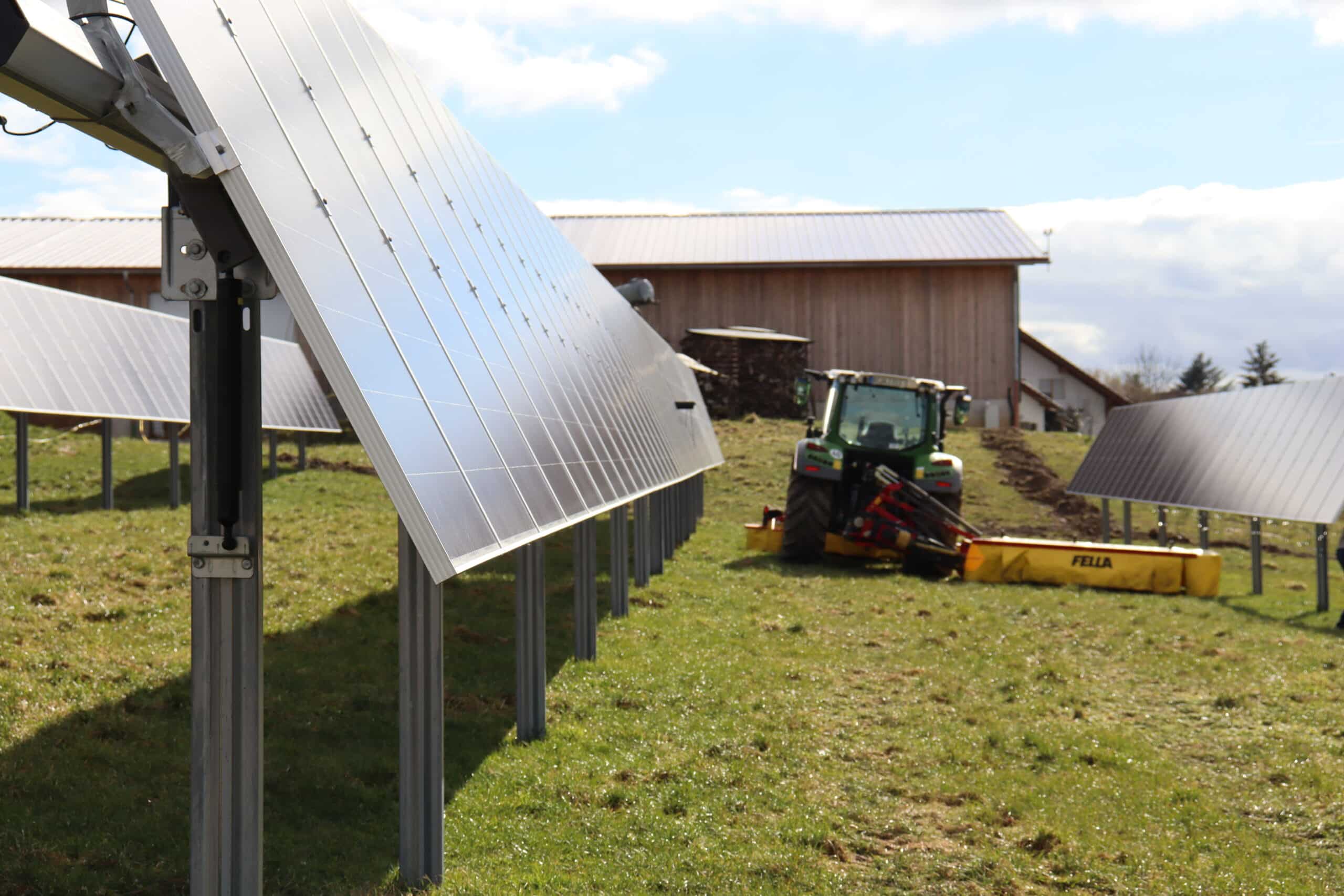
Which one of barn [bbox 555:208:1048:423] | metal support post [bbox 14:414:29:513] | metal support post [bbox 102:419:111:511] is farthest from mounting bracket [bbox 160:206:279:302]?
barn [bbox 555:208:1048:423]

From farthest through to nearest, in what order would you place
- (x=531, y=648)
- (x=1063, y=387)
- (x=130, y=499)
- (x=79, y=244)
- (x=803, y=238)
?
(x=1063, y=387) → (x=803, y=238) → (x=79, y=244) → (x=130, y=499) → (x=531, y=648)

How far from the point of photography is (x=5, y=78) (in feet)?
13.0

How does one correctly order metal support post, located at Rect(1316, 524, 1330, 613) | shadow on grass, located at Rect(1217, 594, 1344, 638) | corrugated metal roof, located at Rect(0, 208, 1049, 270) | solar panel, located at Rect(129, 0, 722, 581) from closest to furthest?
solar panel, located at Rect(129, 0, 722, 581) < shadow on grass, located at Rect(1217, 594, 1344, 638) < metal support post, located at Rect(1316, 524, 1330, 613) < corrugated metal roof, located at Rect(0, 208, 1049, 270)

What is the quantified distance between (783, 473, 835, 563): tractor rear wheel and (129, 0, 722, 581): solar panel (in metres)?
6.73

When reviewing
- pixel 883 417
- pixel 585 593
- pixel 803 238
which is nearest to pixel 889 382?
pixel 883 417

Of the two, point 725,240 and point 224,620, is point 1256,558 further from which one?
point 725,240

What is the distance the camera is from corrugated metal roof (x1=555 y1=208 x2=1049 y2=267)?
3853 cm

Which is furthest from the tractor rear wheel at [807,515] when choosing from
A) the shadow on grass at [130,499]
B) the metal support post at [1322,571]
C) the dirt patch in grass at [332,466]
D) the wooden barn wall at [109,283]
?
the wooden barn wall at [109,283]

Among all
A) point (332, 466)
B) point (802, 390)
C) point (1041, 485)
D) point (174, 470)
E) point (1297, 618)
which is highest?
point (802, 390)

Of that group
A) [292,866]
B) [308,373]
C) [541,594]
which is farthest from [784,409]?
[292,866]

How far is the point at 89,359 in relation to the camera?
17766mm

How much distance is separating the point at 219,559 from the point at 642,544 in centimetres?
987

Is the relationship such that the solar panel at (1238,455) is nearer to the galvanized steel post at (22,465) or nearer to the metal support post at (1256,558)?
the metal support post at (1256,558)

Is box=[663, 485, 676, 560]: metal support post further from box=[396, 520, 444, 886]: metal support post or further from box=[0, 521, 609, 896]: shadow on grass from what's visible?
box=[396, 520, 444, 886]: metal support post
